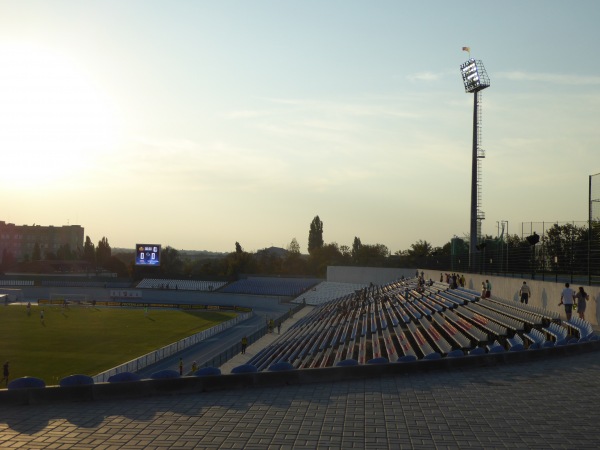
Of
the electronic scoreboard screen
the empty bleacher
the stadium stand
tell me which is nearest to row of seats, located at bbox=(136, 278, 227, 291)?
the electronic scoreboard screen

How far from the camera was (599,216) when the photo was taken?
19.7m

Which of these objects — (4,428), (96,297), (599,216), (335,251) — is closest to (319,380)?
(4,428)

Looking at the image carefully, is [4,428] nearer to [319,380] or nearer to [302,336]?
[319,380]

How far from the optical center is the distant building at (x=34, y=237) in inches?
6447

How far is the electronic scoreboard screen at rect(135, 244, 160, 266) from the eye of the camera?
6512 centimetres

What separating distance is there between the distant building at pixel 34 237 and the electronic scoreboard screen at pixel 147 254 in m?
104

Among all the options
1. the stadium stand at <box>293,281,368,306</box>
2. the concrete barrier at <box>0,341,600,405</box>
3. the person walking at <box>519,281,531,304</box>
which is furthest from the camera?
the stadium stand at <box>293,281,368,306</box>

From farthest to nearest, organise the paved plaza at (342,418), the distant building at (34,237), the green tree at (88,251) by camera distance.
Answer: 1. the distant building at (34,237)
2. the green tree at (88,251)
3. the paved plaza at (342,418)

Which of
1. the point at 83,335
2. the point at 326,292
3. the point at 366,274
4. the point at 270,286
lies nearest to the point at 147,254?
the point at 270,286

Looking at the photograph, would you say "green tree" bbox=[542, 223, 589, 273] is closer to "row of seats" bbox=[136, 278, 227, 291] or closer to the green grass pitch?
the green grass pitch

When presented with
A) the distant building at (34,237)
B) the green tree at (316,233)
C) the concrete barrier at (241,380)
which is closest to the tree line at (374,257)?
the green tree at (316,233)

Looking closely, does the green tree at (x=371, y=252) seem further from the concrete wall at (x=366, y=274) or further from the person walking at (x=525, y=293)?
the person walking at (x=525, y=293)

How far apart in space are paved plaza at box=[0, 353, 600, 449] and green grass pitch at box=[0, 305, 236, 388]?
2043 centimetres

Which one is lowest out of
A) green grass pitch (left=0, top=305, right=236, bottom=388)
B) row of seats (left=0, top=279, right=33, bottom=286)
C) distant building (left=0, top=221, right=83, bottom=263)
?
green grass pitch (left=0, top=305, right=236, bottom=388)
